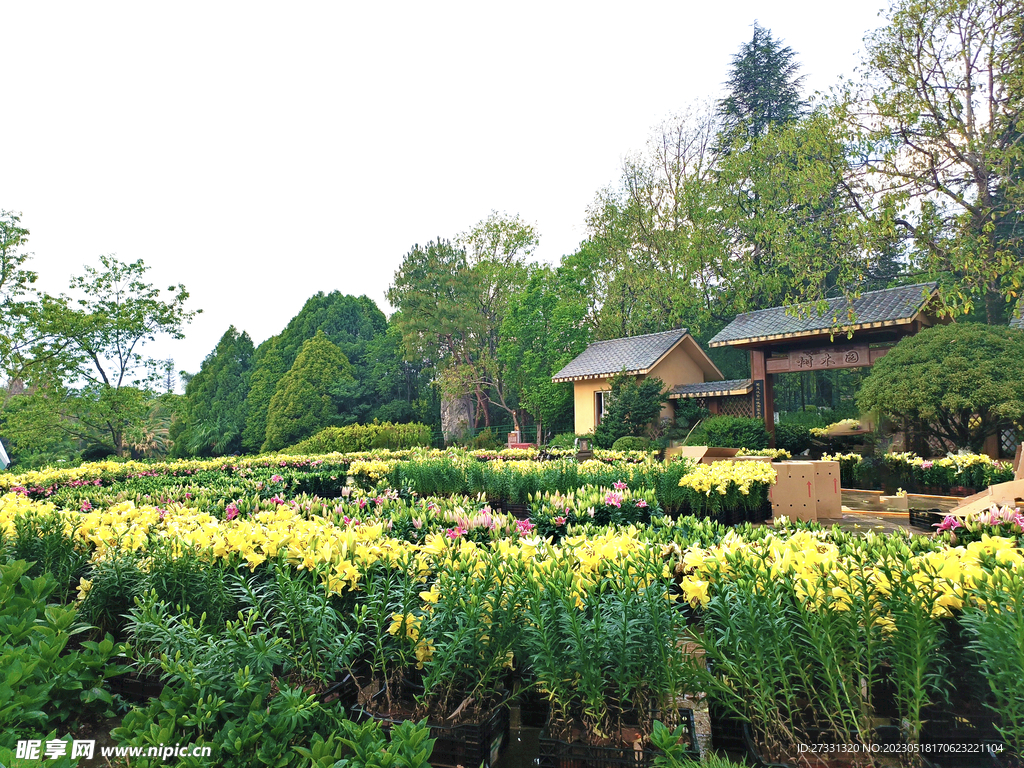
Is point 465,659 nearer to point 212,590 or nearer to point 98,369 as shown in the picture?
point 212,590

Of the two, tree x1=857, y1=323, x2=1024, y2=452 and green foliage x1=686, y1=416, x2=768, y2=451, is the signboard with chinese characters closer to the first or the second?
green foliage x1=686, y1=416, x2=768, y2=451

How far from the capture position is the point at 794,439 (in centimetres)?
1434

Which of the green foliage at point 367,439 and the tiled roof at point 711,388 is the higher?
the tiled roof at point 711,388

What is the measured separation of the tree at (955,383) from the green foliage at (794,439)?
2965mm

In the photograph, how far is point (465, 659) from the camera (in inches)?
77.6

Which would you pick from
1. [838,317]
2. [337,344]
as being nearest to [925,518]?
[838,317]

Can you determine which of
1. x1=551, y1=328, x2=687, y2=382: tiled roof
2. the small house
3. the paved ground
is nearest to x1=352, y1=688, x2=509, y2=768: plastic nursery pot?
the paved ground

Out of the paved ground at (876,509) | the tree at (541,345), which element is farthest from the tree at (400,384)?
the paved ground at (876,509)

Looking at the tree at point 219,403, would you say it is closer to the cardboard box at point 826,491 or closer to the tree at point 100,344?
the tree at point 100,344

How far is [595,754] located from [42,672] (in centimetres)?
183

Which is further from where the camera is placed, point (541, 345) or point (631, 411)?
point (541, 345)

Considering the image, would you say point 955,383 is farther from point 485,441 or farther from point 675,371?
point 485,441

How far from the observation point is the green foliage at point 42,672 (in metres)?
1.62

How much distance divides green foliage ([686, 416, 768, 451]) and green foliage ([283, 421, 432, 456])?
8.54m
